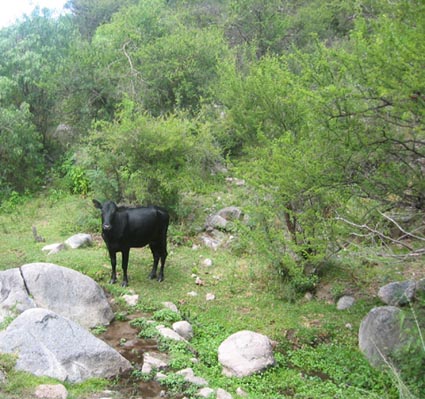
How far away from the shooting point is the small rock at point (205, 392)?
629 cm

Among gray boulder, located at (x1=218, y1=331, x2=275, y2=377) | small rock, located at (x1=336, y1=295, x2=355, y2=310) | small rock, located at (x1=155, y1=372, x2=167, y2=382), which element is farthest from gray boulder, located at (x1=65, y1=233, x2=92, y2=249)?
small rock, located at (x1=336, y1=295, x2=355, y2=310)

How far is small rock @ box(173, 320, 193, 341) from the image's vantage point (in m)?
8.33

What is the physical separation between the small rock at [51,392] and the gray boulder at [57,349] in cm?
48

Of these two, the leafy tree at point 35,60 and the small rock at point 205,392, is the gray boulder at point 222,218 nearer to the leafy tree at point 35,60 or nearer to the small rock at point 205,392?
the small rock at point 205,392

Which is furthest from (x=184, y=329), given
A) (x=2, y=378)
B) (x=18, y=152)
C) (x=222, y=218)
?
(x=18, y=152)

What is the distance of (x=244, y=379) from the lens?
23.3 feet

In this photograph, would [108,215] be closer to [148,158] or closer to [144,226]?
[144,226]

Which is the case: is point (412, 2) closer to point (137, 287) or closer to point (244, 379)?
point (244, 379)

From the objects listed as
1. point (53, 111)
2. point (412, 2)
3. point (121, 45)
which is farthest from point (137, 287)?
point (121, 45)

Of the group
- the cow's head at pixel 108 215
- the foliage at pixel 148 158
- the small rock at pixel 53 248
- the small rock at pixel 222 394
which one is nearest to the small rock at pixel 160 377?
the small rock at pixel 222 394

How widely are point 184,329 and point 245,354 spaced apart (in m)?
1.33

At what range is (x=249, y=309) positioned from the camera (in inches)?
381

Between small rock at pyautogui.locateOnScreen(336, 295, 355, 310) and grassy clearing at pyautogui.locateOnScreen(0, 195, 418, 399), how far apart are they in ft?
0.37

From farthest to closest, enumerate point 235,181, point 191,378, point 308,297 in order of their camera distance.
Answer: point 235,181
point 308,297
point 191,378
